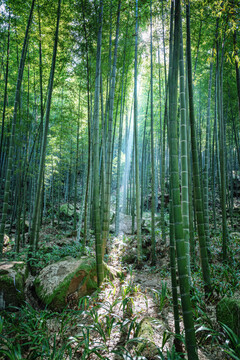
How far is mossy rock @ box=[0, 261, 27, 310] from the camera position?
2645mm

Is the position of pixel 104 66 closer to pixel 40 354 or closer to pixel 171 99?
pixel 171 99

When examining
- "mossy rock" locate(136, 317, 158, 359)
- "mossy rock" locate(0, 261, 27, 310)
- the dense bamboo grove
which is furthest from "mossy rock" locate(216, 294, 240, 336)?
"mossy rock" locate(0, 261, 27, 310)

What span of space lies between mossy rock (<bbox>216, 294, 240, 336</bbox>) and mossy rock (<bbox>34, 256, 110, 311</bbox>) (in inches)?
70.1

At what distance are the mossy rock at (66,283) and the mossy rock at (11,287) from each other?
23 cm

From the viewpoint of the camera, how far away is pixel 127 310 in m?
2.33

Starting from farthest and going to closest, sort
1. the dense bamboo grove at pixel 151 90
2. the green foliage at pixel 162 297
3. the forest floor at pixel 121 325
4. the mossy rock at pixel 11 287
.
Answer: the mossy rock at pixel 11 287 < the green foliage at pixel 162 297 < the forest floor at pixel 121 325 < the dense bamboo grove at pixel 151 90

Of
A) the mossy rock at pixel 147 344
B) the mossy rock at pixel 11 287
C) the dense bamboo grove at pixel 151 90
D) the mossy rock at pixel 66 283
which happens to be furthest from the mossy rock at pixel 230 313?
the mossy rock at pixel 11 287

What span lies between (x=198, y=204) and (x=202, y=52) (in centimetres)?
466

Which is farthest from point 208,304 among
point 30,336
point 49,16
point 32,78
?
point 32,78

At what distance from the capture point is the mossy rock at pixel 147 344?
1.60 meters

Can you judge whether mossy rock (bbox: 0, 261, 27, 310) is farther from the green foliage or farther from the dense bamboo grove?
the green foliage

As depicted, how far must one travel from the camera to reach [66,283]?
2.78 metres

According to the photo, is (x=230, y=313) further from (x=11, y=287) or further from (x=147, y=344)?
(x=11, y=287)

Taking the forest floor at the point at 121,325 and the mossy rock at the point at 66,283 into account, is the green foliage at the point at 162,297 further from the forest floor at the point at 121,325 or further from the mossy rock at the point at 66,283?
the mossy rock at the point at 66,283
